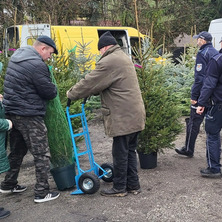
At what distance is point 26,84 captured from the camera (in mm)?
3895

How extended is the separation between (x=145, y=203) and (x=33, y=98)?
1.80m

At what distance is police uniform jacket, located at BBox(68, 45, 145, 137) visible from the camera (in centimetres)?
381

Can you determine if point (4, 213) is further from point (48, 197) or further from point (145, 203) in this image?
point (145, 203)

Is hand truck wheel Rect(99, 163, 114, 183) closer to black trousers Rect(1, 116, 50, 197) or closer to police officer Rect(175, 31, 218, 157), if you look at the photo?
black trousers Rect(1, 116, 50, 197)

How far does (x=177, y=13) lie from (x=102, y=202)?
19.2 meters

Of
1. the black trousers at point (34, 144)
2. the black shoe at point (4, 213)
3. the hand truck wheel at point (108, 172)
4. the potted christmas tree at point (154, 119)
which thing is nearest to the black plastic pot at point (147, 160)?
the potted christmas tree at point (154, 119)

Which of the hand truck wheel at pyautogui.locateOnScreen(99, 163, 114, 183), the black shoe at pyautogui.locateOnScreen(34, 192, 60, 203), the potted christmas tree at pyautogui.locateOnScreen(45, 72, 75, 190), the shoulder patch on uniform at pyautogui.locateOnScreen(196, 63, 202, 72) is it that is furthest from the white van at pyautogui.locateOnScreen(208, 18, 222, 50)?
the black shoe at pyautogui.locateOnScreen(34, 192, 60, 203)

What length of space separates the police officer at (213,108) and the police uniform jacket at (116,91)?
1.09m

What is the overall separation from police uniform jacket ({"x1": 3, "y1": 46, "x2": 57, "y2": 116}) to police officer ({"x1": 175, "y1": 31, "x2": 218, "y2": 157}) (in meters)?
2.51

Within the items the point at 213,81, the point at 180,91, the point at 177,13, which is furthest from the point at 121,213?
the point at 177,13

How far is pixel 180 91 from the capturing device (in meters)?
9.29

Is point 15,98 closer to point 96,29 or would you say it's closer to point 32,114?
point 32,114

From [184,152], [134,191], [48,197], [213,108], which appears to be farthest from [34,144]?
[184,152]

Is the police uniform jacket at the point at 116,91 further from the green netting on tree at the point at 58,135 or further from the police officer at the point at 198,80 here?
the police officer at the point at 198,80
